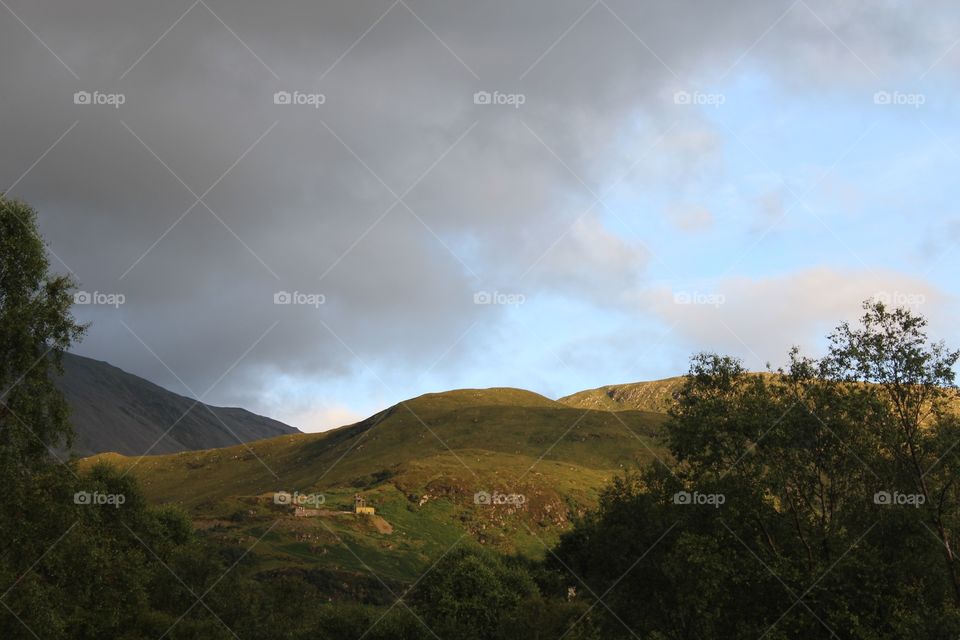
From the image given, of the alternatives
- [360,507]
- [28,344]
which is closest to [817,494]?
[28,344]

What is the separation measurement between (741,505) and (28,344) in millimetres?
40963

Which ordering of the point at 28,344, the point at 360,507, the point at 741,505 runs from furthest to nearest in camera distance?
1. the point at 360,507
2. the point at 741,505
3. the point at 28,344

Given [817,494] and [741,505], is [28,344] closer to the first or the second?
[741,505]

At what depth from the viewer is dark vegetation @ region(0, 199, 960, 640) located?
132 ft

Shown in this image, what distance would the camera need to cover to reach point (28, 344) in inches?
1610

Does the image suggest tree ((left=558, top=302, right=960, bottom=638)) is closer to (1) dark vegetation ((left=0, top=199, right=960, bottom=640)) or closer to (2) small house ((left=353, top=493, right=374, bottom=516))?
(1) dark vegetation ((left=0, top=199, right=960, bottom=640))

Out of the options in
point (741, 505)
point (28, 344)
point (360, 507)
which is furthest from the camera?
point (360, 507)

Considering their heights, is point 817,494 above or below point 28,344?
below

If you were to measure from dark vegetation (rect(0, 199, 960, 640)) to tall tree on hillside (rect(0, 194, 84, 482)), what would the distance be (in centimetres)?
9

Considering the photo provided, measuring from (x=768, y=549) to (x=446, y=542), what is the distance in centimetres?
13971

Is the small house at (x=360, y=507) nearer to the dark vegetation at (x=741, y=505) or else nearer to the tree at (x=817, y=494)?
the dark vegetation at (x=741, y=505)

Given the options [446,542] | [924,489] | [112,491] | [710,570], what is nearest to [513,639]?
[710,570]

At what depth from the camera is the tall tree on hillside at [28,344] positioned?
39.8 meters

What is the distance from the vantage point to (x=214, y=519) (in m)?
176
